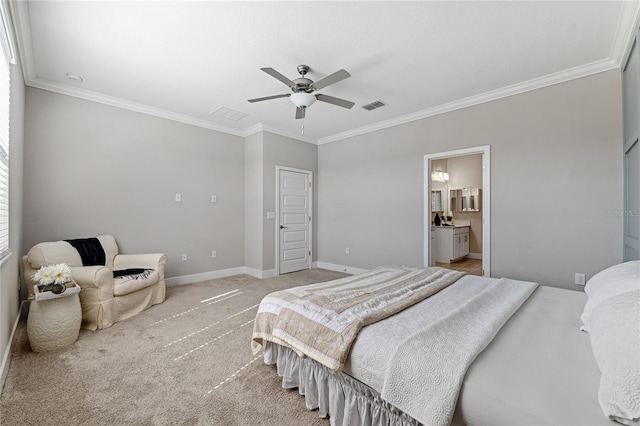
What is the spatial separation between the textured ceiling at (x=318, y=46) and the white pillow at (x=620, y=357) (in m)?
2.19

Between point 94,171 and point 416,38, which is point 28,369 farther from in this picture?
point 416,38

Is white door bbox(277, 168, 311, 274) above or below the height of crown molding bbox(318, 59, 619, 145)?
below

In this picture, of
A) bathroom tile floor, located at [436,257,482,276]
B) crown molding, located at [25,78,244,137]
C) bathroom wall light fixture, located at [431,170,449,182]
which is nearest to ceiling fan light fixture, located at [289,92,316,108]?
crown molding, located at [25,78,244,137]

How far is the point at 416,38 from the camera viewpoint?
7.91ft

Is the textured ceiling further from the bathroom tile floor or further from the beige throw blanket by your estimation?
the bathroom tile floor

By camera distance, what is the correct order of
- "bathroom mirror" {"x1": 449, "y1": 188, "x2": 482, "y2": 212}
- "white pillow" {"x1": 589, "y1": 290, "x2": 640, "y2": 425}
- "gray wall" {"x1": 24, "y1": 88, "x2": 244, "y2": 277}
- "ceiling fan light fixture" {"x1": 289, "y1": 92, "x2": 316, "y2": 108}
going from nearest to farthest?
"white pillow" {"x1": 589, "y1": 290, "x2": 640, "y2": 425}
"ceiling fan light fixture" {"x1": 289, "y1": 92, "x2": 316, "y2": 108}
"gray wall" {"x1": 24, "y1": 88, "x2": 244, "y2": 277}
"bathroom mirror" {"x1": 449, "y1": 188, "x2": 482, "y2": 212}

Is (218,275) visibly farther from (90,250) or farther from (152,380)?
(152,380)

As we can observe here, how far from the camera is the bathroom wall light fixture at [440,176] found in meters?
6.57

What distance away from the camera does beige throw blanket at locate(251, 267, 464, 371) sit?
138cm

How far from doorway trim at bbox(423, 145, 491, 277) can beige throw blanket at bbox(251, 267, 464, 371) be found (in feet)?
5.69

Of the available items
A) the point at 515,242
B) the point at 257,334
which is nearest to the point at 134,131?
the point at 257,334

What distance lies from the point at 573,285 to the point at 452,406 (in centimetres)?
310

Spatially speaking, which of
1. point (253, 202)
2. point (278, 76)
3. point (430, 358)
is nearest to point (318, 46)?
point (278, 76)

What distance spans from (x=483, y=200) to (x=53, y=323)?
15.5 ft
